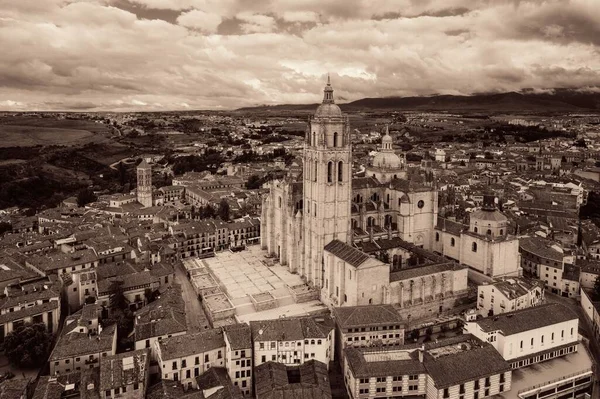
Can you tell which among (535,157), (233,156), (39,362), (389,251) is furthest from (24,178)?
(535,157)

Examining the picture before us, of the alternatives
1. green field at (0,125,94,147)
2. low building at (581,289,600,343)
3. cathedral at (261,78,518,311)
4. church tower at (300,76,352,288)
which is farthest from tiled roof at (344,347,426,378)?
green field at (0,125,94,147)

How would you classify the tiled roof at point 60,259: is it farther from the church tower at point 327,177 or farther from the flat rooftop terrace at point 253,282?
the church tower at point 327,177

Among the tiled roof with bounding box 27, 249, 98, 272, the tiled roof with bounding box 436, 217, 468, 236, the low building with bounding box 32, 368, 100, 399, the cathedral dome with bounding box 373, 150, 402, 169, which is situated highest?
the cathedral dome with bounding box 373, 150, 402, 169

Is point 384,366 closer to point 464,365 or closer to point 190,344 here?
point 464,365

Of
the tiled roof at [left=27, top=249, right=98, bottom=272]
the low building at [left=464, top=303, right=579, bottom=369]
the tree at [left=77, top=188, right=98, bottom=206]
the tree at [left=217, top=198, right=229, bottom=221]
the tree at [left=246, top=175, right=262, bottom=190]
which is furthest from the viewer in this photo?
the tree at [left=246, top=175, right=262, bottom=190]

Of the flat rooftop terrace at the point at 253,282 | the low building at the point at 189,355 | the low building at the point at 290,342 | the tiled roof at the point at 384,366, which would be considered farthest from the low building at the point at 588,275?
the low building at the point at 189,355

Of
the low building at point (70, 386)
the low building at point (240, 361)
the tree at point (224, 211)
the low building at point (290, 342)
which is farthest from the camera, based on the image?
the tree at point (224, 211)

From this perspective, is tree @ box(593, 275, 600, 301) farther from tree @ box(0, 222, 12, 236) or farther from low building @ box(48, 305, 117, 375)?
tree @ box(0, 222, 12, 236)
